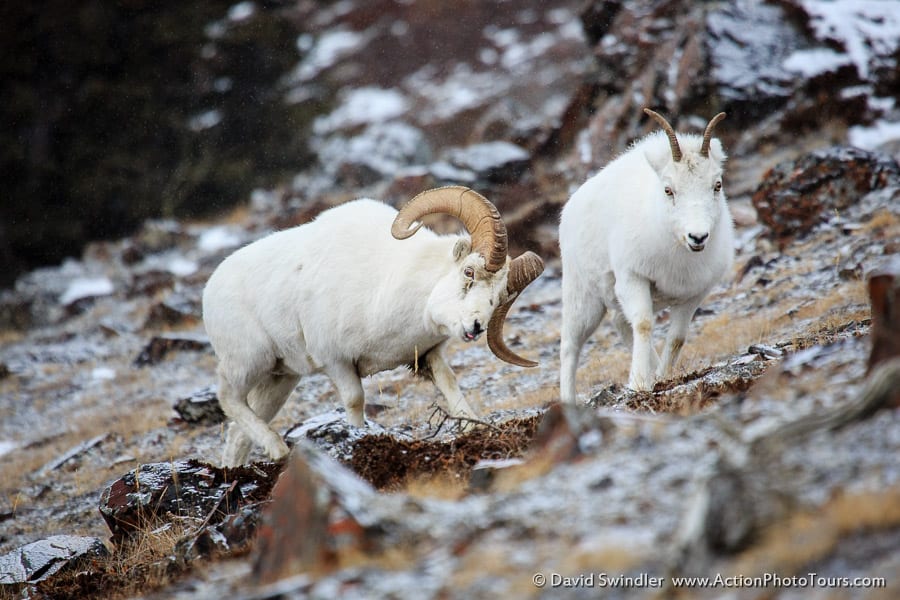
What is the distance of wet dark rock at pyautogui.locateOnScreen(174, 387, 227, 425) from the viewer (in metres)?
12.1

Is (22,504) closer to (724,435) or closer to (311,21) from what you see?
(724,435)

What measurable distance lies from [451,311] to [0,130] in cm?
2676

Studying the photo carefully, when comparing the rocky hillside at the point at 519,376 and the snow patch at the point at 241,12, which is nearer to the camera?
the rocky hillside at the point at 519,376

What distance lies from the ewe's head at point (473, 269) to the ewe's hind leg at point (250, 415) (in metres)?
1.95

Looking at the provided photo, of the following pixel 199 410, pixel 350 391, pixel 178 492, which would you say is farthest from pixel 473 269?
pixel 199 410

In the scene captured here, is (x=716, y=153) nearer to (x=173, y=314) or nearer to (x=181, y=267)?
(x=173, y=314)

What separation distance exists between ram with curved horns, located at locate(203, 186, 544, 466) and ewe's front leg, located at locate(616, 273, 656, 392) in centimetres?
75

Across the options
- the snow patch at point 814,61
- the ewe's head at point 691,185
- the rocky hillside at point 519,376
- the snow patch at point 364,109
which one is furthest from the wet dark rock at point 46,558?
the snow patch at point 364,109

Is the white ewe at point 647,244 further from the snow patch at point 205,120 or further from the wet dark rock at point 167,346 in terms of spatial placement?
the snow patch at point 205,120

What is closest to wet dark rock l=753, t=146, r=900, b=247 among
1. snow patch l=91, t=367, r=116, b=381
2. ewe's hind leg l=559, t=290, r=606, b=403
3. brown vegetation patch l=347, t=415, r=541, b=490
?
ewe's hind leg l=559, t=290, r=606, b=403

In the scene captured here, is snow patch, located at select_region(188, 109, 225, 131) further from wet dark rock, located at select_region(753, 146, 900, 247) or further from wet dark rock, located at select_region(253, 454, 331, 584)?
wet dark rock, located at select_region(253, 454, 331, 584)

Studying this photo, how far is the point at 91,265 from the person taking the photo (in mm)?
26203

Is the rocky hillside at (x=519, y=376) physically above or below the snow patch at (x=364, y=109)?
above

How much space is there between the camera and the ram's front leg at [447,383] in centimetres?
727
